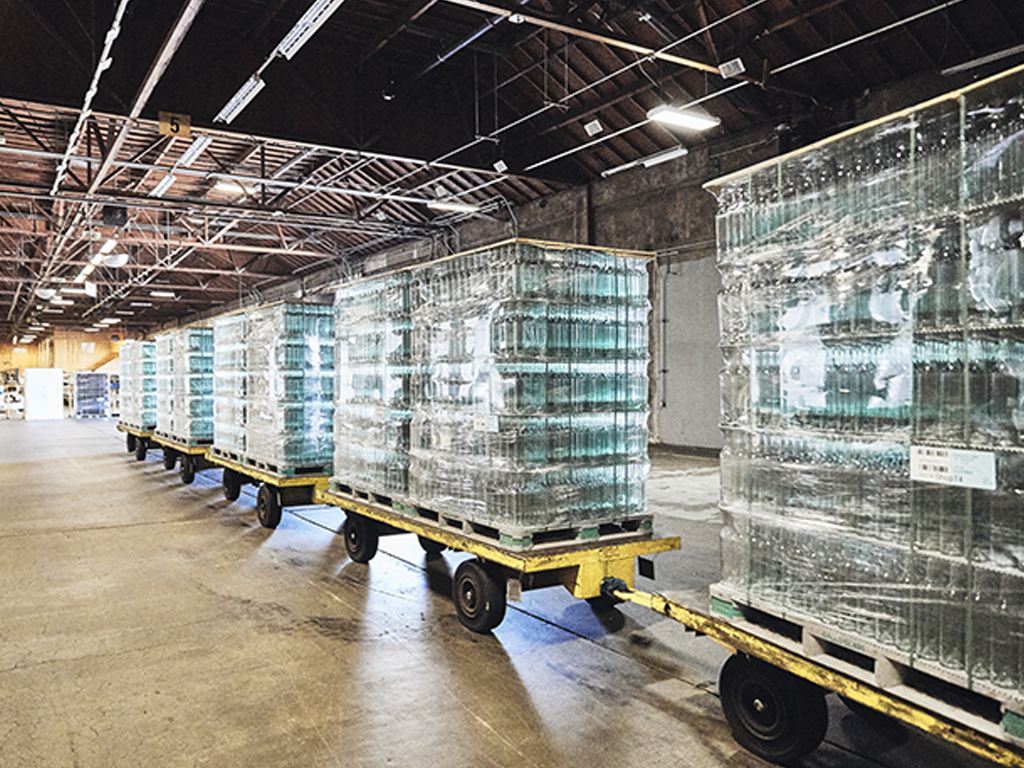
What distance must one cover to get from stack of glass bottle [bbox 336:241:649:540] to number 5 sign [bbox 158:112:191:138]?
19.7ft

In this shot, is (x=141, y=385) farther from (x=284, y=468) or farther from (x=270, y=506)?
(x=284, y=468)

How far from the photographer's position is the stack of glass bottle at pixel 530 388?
189 inches

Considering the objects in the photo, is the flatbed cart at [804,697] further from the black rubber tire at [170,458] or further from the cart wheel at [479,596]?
the black rubber tire at [170,458]

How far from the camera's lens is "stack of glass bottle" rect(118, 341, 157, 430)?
16125 millimetres

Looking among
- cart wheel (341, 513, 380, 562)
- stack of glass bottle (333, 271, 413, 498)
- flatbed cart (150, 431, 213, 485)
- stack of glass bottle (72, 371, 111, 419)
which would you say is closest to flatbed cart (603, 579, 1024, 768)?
stack of glass bottle (333, 271, 413, 498)

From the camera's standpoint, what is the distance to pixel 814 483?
10.3ft

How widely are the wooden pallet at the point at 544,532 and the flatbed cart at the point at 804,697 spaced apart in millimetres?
1070

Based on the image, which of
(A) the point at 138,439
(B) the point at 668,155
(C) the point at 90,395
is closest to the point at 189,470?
(A) the point at 138,439

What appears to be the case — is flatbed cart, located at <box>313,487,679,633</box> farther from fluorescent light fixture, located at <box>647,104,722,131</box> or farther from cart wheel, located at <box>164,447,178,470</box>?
cart wheel, located at <box>164,447,178,470</box>

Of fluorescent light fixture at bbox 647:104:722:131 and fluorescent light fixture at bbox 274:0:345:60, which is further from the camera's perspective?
fluorescent light fixture at bbox 647:104:722:131

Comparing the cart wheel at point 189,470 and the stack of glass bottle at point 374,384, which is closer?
the stack of glass bottle at point 374,384

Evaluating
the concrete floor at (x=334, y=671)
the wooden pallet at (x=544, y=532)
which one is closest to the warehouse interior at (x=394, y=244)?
the concrete floor at (x=334, y=671)

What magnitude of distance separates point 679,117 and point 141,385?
12.3 meters

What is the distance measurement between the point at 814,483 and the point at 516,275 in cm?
229
